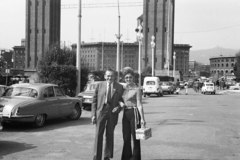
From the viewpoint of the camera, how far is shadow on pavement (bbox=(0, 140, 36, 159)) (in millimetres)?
7360

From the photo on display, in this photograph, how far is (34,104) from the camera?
35.0 ft

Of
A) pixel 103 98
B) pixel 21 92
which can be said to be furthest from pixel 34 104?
pixel 103 98

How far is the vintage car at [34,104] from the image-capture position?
1017 cm

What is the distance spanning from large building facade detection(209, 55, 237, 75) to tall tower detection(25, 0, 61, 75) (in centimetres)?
9703

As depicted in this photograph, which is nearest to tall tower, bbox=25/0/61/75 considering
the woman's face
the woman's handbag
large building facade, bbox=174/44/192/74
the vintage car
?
the vintage car

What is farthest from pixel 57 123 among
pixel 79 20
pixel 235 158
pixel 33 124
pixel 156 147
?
pixel 79 20

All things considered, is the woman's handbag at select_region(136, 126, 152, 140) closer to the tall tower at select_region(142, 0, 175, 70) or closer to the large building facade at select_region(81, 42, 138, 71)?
the tall tower at select_region(142, 0, 175, 70)

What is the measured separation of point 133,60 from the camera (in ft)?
472

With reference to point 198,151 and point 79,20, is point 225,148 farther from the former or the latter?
point 79,20

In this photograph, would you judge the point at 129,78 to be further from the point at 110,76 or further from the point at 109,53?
the point at 109,53

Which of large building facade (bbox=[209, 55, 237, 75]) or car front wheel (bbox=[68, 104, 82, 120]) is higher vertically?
large building facade (bbox=[209, 55, 237, 75])

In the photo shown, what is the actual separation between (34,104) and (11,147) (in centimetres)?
290

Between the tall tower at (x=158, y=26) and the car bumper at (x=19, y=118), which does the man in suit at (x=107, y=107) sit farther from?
the tall tower at (x=158, y=26)

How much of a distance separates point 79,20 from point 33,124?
486 inches
